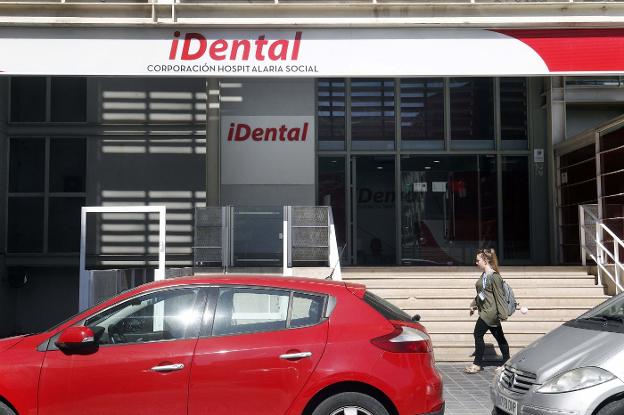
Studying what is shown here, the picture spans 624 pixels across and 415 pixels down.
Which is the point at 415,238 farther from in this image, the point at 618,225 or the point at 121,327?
the point at 121,327

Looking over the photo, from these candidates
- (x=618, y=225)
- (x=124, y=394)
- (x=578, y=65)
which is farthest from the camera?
(x=618, y=225)

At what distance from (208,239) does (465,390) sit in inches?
216

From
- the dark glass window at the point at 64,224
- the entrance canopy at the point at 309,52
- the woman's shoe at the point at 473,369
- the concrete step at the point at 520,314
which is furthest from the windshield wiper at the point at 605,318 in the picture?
the dark glass window at the point at 64,224

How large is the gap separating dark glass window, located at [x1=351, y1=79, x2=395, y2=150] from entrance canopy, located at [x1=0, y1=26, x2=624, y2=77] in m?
6.50

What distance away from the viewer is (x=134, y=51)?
10.1 metres

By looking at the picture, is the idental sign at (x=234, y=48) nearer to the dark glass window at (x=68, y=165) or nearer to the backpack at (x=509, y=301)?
the backpack at (x=509, y=301)

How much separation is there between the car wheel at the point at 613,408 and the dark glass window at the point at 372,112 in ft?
40.7

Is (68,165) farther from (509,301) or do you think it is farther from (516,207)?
(516,207)

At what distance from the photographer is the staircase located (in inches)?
403

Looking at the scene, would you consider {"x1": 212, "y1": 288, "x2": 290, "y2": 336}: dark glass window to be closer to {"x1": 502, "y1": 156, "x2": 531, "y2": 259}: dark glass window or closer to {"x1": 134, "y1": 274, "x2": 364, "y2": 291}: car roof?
{"x1": 134, "y1": 274, "x2": 364, "y2": 291}: car roof

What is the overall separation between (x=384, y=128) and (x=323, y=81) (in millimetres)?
2004

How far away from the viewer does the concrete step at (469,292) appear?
1143 cm

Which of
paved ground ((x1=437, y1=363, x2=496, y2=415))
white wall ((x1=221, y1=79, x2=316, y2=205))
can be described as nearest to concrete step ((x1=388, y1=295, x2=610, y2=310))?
paved ground ((x1=437, y1=363, x2=496, y2=415))

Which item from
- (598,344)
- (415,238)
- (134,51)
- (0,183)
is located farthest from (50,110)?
(598,344)
